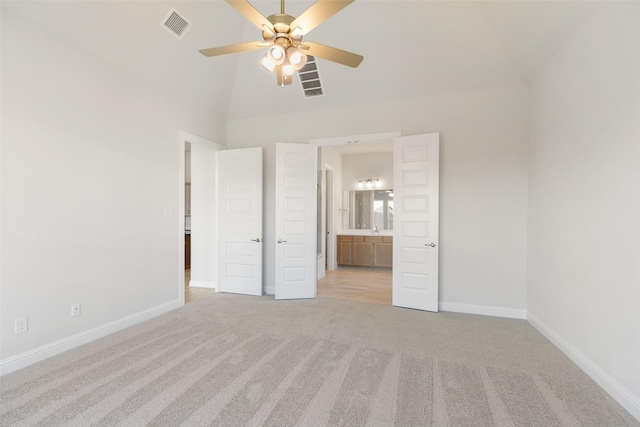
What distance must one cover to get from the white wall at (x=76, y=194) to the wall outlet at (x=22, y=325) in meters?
0.03

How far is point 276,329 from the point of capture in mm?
3238

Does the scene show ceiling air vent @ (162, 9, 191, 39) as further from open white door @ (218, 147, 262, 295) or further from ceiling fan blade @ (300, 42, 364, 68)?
ceiling fan blade @ (300, 42, 364, 68)

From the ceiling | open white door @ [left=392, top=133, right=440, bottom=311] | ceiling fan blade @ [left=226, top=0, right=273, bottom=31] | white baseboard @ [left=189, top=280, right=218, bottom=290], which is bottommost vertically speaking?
white baseboard @ [left=189, top=280, right=218, bottom=290]

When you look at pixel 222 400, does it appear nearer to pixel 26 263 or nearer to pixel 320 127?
pixel 26 263

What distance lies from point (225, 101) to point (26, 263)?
3.24m

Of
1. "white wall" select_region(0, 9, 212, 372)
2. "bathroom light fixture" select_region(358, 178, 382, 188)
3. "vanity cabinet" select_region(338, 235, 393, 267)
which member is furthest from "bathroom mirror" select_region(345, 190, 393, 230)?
"white wall" select_region(0, 9, 212, 372)

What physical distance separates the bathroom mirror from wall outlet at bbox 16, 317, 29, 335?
247 inches

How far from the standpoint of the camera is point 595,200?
7.55 feet

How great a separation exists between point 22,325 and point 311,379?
2405mm

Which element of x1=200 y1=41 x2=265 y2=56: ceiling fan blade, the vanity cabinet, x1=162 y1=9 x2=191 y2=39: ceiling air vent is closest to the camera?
x1=200 y1=41 x2=265 y2=56: ceiling fan blade

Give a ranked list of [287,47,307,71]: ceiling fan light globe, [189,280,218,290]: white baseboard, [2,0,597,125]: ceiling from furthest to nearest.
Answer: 1. [189,280,218,290]: white baseboard
2. [2,0,597,125]: ceiling
3. [287,47,307,71]: ceiling fan light globe

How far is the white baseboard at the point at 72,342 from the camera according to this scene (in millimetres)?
2345

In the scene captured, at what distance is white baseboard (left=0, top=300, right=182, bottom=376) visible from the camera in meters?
2.35

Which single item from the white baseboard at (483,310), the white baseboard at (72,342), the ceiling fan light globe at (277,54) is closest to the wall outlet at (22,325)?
the white baseboard at (72,342)
